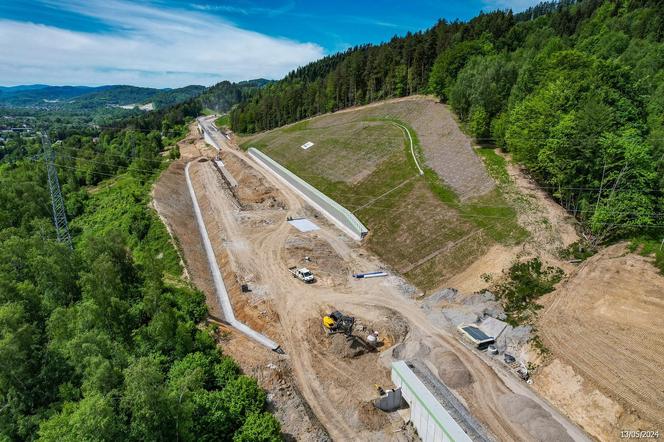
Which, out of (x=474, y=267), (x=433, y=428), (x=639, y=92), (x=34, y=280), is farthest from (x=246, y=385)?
(x=639, y=92)

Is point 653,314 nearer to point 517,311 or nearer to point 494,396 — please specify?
point 517,311

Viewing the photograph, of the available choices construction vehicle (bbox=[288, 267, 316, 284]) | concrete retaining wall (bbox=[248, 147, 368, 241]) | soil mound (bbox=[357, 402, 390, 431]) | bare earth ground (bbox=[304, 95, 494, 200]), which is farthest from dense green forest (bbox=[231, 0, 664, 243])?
construction vehicle (bbox=[288, 267, 316, 284])

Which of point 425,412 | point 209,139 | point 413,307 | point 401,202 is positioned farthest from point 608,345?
point 209,139

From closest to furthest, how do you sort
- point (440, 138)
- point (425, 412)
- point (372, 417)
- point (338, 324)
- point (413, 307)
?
point (425, 412), point (372, 417), point (338, 324), point (413, 307), point (440, 138)

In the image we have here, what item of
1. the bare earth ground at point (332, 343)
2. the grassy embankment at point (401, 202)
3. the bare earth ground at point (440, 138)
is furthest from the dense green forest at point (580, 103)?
the bare earth ground at point (332, 343)
